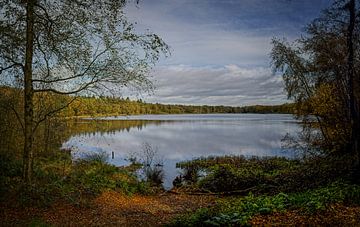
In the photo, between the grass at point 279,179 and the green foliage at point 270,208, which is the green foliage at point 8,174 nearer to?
the green foliage at point 270,208

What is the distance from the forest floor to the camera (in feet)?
28.5

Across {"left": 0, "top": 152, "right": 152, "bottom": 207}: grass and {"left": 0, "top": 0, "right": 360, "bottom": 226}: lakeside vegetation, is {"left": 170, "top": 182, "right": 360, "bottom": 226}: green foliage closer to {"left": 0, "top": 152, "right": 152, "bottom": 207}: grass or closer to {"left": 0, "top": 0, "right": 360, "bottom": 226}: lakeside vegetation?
{"left": 0, "top": 0, "right": 360, "bottom": 226}: lakeside vegetation

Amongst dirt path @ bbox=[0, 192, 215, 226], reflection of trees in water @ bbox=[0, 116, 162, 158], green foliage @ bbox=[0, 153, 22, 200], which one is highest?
reflection of trees in water @ bbox=[0, 116, 162, 158]

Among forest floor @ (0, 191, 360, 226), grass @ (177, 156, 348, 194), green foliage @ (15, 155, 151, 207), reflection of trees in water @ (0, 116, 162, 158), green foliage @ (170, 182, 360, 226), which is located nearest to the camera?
forest floor @ (0, 191, 360, 226)

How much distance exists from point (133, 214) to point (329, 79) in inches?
640

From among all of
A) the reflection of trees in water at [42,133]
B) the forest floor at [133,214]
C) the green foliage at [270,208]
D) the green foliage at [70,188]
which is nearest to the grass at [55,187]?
the green foliage at [70,188]

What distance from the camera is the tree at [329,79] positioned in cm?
1405

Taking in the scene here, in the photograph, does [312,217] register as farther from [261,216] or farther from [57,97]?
[57,97]

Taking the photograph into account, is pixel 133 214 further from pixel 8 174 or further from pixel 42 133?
pixel 42 133

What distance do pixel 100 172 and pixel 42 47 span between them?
929 cm

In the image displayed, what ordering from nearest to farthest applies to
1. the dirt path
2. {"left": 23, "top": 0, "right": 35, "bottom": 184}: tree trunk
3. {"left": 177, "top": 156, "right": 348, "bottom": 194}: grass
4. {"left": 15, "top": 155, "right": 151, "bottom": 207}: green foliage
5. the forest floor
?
the forest floor, the dirt path, {"left": 23, "top": 0, "right": 35, "bottom": 184}: tree trunk, {"left": 15, "top": 155, "right": 151, "bottom": 207}: green foliage, {"left": 177, "top": 156, "right": 348, "bottom": 194}: grass

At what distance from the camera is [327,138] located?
79.7 feet

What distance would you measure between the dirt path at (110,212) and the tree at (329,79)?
25.9ft

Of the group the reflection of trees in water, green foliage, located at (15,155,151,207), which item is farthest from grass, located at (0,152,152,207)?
the reflection of trees in water
